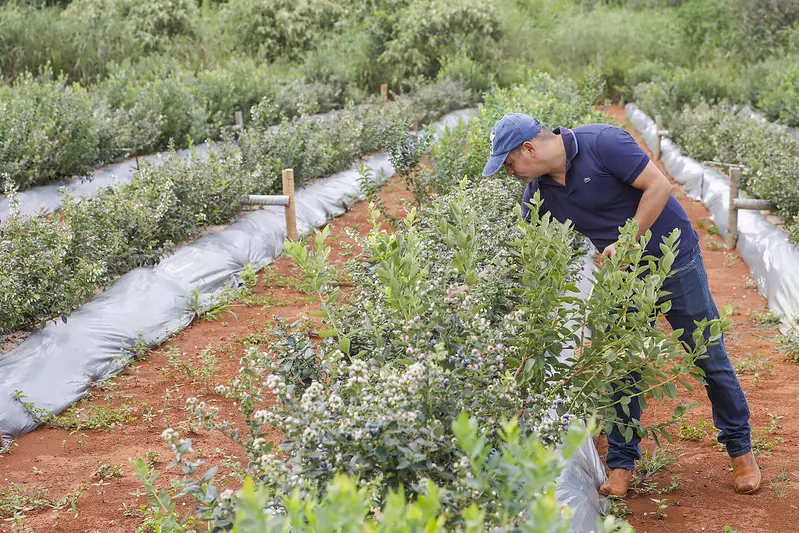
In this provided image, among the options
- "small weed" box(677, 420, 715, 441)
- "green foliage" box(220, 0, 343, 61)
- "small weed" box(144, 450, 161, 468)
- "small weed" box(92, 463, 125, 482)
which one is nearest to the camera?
"small weed" box(92, 463, 125, 482)

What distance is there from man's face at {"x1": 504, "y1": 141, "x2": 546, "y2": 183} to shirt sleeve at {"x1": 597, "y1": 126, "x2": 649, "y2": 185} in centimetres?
26

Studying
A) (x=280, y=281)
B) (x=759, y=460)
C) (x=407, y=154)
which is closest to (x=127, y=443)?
(x=280, y=281)

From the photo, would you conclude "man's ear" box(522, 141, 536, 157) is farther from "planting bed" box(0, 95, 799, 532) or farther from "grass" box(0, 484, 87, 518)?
"grass" box(0, 484, 87, 518)

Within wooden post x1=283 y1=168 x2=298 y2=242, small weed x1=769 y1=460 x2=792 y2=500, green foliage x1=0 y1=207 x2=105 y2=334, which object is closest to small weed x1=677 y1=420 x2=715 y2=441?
small weed x1=769 y1=460 x2=792 y2=500

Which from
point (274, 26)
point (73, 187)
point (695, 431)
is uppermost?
point (695, 431)

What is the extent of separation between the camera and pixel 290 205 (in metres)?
8.23

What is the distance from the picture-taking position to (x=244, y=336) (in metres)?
6.21

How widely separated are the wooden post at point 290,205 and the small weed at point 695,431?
4.56 meters

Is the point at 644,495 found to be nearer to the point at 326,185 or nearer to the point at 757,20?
the point at 326,185

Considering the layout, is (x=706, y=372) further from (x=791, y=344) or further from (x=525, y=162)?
(x=791, y=344)

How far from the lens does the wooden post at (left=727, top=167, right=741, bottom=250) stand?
8.24 m

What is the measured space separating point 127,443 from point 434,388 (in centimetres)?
270

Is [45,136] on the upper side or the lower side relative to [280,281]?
upper

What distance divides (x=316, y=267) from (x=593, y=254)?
4601 millimetres
